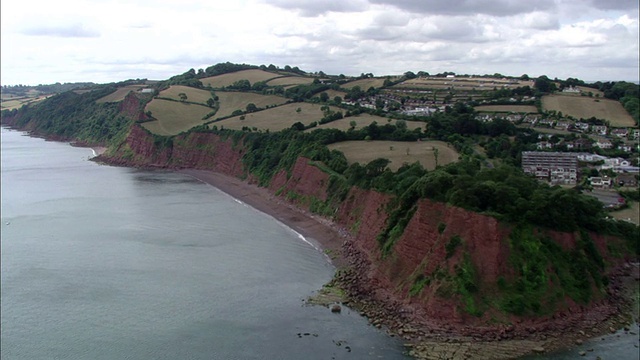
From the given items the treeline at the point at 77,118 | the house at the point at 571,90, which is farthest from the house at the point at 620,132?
the treeline at the point at 77,118

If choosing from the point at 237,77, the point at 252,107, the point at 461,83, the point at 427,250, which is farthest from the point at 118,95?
the point at 427,250

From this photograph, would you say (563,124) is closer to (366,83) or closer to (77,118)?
(366,83)

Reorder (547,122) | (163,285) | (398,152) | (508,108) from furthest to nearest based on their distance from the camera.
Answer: (508,108) < (547,122) < (398,152) < (163,285)

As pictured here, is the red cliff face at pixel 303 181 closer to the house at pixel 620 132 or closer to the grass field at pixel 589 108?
the house at pixel 620 132

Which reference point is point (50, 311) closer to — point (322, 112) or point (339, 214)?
point (339, 214)

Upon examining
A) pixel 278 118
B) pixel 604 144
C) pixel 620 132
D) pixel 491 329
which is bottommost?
pixel 491 329

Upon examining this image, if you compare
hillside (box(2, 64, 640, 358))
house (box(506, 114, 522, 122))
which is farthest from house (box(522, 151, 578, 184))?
house (box(506, 114, 522, 122))

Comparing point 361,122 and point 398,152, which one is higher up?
point 361,122
